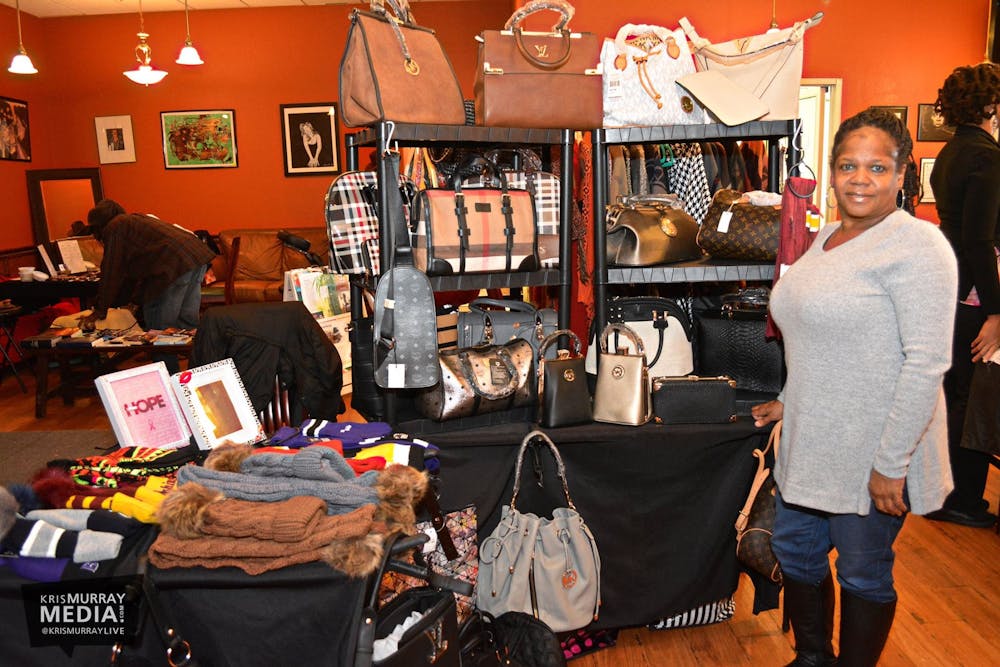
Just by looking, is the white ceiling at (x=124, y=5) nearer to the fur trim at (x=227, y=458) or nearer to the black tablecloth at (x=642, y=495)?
the black tablecloth at (x=642, y=495)

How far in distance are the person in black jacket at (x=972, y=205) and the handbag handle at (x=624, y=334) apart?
1546 millimetres

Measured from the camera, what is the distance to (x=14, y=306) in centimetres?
700

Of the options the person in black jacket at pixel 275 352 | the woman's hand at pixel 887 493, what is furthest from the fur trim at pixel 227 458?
the woman's hand at pixel 887 493

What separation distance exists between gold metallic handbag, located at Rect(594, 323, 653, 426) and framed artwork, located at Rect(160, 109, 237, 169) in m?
8.27

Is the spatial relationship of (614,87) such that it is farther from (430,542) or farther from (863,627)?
(863,627)

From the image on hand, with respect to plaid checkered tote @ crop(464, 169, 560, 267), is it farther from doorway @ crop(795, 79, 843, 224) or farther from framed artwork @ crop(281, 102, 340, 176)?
framed artwork @ crop(281, 102, 340, 176)

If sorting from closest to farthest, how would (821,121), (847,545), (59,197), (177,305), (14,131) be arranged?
(847,545) → (177,305) → (821,121) → (14,131) → (59,197)

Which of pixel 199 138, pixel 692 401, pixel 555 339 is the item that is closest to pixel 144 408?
pixel 555 339

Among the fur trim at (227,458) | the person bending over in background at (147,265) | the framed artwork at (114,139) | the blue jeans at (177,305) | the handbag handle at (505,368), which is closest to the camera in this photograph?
the fur trim at (227,458)

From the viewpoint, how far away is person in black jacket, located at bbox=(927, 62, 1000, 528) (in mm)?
3141

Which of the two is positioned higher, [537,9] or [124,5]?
[124,5]

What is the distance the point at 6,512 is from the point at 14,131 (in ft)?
28.6

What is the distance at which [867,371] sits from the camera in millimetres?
1949

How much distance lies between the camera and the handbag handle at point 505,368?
2604mm
